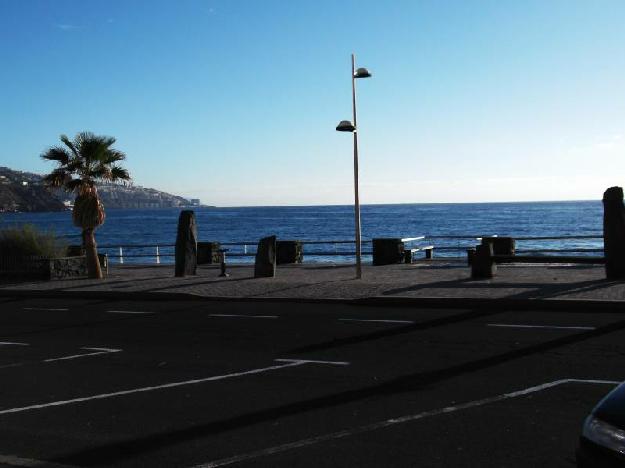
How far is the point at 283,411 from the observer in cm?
718

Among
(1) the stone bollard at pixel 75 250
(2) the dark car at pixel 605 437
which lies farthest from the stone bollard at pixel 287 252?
(2) the dark car at pixel 605 437

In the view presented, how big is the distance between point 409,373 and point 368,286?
9049 mm

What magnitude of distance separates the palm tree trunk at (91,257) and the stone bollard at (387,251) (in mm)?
9461

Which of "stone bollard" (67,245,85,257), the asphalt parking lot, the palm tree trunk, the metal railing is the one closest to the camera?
the asphalt parking lot

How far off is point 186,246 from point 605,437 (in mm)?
19813

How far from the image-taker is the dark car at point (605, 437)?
3.82 metres

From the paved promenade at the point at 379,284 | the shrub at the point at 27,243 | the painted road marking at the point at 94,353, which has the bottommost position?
the painted road marking at the point at 94,353

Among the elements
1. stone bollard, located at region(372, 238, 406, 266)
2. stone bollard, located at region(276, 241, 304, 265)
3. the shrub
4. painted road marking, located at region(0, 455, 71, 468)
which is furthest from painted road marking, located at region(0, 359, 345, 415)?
stone bollard, located at region(276, 241, 304, 265)

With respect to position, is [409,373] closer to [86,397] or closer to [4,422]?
[86,397]

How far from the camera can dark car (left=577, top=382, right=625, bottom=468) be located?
3822mm

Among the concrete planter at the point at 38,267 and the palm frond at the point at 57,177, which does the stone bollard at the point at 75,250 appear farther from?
the palm frond at the point at 57,177

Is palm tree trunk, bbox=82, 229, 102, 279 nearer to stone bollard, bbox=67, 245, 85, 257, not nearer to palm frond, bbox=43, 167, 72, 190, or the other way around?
palm frond, bbox=43, 167, 72, 190

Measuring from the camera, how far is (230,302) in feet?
55.7

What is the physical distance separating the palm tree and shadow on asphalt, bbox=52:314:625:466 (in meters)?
15.5
